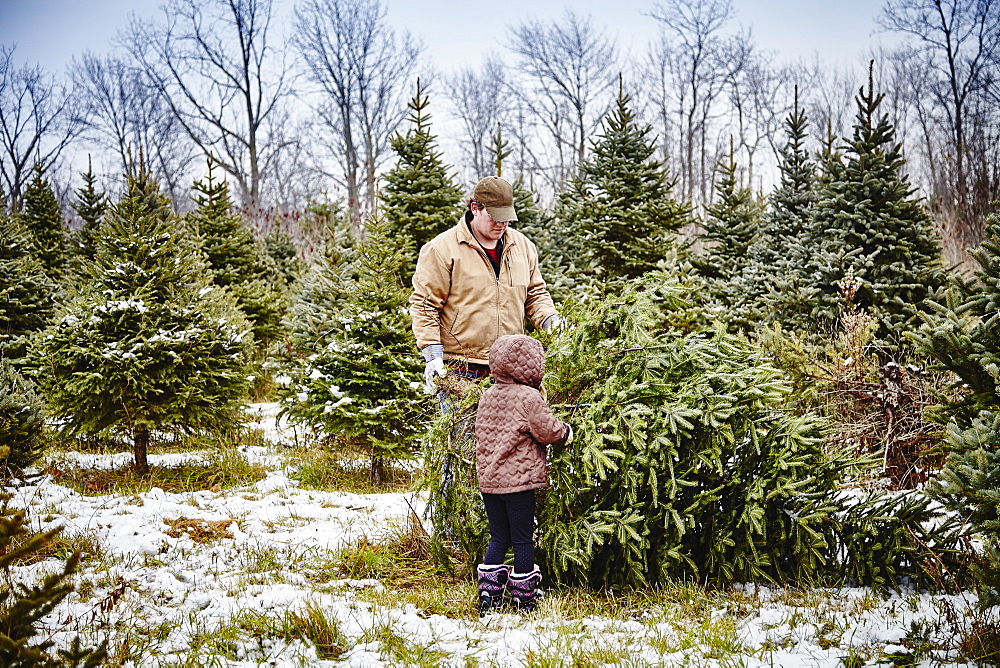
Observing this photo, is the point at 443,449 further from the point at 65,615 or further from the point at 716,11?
the point at 716,11

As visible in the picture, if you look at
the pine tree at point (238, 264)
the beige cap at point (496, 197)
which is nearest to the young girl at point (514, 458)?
the beige cap at point (496, 197)

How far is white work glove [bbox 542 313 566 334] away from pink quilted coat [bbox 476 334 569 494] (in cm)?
64

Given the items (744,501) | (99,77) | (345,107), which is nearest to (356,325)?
(744,501)

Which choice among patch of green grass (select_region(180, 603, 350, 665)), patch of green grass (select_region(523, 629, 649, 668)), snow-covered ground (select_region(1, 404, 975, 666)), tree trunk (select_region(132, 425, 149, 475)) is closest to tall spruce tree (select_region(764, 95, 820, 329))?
snow-covered ground (select_region(1, 404, 975, 666))

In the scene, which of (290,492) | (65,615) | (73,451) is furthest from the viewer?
(73,451)

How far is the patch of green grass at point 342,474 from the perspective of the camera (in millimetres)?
6164

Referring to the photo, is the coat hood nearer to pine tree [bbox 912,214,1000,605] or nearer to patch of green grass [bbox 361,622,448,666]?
patch of green grass [bbox 361,622,448,666]

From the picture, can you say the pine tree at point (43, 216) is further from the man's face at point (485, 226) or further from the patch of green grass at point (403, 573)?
the man's face at point (485, 226)

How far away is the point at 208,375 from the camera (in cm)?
627

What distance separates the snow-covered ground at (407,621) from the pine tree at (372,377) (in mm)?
1644

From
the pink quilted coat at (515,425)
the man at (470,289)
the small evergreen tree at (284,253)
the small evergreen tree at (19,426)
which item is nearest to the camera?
the pink quilted coat at (515,425)

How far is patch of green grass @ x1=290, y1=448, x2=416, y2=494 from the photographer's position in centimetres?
616

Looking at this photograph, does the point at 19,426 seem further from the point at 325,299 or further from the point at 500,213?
the point at 325,299

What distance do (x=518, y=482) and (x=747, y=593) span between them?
136 centimetres
